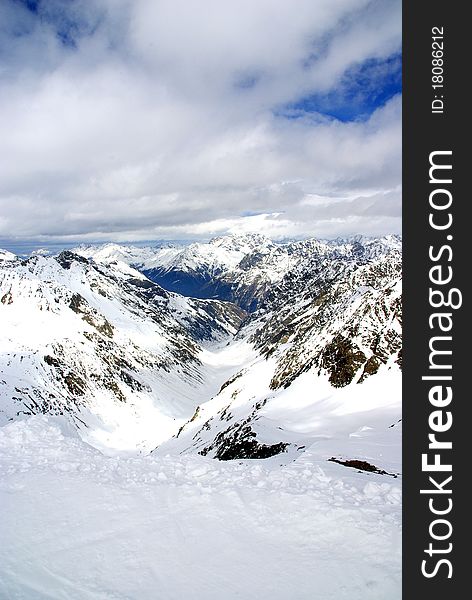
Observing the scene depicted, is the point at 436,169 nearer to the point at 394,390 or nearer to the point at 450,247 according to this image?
the point at 450,247

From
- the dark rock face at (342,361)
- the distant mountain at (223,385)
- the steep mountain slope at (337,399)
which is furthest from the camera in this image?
the dark rock face at (342,361)

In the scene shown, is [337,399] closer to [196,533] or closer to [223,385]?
[196,533]

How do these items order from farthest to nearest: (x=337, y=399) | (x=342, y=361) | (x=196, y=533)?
1. (x=342, y=361)
2. (x=337, y=399)
3. (x=196, y=533)

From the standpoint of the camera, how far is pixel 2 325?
142m

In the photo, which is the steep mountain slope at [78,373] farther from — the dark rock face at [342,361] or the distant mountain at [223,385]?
the dark rock face at [342,361]

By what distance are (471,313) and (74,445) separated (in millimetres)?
19647

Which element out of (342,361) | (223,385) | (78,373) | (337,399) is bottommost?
(223,385)

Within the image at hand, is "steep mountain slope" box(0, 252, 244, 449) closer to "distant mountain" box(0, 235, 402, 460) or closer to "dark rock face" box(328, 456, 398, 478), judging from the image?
"distant mountain" box(0, 235, 402, 460)

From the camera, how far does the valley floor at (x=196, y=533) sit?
8.73m

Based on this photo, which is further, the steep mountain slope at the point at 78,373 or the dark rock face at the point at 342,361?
the steep mountain slope at the point at 78,373

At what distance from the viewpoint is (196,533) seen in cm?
1080

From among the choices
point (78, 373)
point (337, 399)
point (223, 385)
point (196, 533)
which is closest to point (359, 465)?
point (196, 533)

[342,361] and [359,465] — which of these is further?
[342,361]

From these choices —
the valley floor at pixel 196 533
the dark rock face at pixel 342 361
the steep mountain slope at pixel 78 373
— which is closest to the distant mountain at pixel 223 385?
the dark rock face at pixel 342 361
